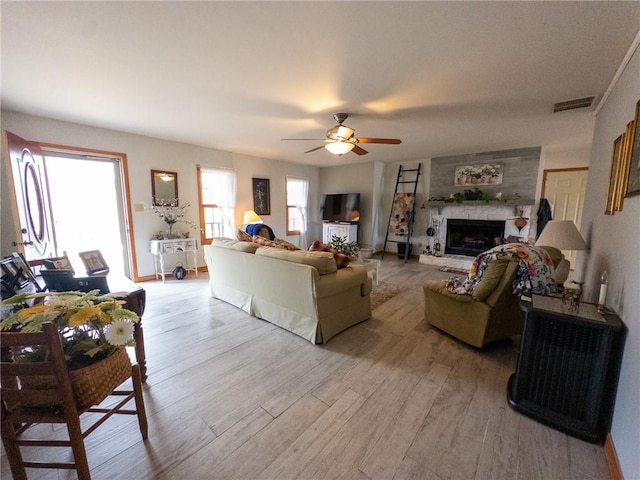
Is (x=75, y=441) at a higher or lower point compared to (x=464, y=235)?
lower

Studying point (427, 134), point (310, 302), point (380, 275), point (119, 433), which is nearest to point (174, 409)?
point (119, 433)

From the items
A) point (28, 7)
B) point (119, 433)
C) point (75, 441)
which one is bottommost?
point (119, 433)

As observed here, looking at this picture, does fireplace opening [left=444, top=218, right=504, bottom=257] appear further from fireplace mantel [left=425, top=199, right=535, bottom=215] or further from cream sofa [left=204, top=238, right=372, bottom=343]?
cream sofa [left=204, top=238, right=372, bottom=343]

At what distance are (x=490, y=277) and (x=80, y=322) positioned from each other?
267cm

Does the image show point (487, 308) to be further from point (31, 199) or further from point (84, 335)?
point (31, 199)

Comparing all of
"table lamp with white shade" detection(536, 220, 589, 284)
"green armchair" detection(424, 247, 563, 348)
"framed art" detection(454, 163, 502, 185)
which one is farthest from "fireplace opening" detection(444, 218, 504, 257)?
"green armchair" detection(424, 247, 563, 348)

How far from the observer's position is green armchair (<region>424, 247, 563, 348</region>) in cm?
214

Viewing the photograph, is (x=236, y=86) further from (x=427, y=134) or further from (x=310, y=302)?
(x=427, y=134)

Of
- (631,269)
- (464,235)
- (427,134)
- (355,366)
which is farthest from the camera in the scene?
(464,235)

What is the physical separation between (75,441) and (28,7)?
7.42 ft

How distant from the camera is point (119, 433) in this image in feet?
4.83

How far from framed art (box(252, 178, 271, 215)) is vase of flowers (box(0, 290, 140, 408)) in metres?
4.75

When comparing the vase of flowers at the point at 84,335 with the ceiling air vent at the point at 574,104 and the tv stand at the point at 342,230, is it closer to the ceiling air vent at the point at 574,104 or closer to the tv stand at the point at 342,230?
the ceiling air vent at the point at 574,104

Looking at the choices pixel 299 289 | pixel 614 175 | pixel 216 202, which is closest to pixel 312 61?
pixel 299 289
